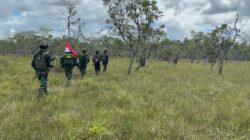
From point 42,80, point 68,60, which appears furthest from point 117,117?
point 68,60

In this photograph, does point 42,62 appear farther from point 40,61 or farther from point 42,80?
point 42,80

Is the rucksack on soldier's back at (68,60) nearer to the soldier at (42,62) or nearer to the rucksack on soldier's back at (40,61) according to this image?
the soldier at (42,62)

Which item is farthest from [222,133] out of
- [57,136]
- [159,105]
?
[57,136]

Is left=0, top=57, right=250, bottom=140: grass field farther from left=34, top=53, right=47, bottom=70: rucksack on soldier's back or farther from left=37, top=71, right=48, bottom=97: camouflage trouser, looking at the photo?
left=34, top=53, right=47, bottom=70: rucksack on soldier's back

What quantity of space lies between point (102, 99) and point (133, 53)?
12.5 m

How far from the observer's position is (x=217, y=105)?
10289 millimetres

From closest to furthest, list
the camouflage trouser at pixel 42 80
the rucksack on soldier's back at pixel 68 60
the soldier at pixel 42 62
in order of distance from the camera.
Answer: the soldier at pixel 42 62 → the camouflage trouser at pixel 42 80 → the rucksack on soldier's back at pixel 68 60

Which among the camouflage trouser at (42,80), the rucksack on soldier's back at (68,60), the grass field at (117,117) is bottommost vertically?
the grass field at (117,117)

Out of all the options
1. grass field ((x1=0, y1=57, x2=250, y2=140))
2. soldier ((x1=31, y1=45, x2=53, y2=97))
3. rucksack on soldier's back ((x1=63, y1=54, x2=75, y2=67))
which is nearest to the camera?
grass field ((x1=0, y1=57, x2=250, y2=140))

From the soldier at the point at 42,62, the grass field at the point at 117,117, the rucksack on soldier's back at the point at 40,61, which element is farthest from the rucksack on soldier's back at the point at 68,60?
the rucksack on soldier's back at the point at 40,61

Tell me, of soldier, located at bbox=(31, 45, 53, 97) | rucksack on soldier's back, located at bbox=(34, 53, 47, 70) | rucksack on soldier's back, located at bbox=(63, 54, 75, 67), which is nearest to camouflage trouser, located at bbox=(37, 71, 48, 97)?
soldier, located at bbox=(31, 45, 53, 97)

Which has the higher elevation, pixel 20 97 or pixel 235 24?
pixel 235 24

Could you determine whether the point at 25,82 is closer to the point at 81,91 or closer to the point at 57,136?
the point at 81,91

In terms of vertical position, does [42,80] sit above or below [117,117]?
above
